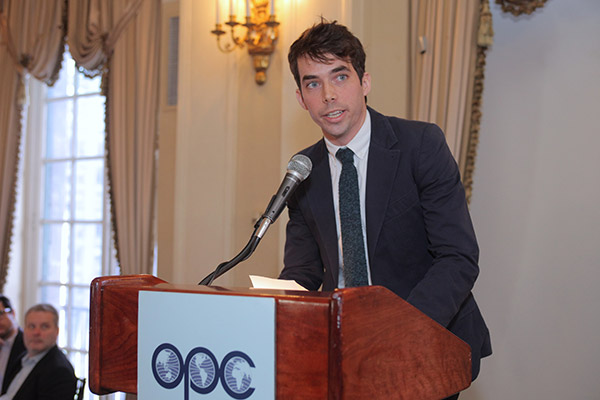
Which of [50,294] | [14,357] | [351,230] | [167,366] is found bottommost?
[14,357]

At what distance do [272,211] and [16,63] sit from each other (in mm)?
4903

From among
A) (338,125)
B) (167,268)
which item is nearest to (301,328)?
(338,125)

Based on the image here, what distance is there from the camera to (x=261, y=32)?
3.56 metres

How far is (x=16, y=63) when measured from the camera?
214 inches

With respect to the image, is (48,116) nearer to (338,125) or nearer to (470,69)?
(470,69)

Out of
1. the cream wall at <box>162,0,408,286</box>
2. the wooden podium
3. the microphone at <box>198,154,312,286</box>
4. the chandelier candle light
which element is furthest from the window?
the wooden podium

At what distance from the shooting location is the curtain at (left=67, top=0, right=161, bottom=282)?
15.2ft

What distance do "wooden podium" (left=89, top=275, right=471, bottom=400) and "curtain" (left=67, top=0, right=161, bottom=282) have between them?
3.53 meters

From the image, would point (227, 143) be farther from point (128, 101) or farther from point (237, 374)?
point (237, 374)

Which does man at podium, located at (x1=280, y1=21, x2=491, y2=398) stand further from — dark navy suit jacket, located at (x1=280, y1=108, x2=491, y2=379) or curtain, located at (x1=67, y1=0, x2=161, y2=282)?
curtain, located at (x1=67, y1=0, x2=161, y2=282)

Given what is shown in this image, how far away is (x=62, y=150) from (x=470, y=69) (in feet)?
13.5

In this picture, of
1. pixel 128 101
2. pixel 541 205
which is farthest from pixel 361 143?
pixel 128 101

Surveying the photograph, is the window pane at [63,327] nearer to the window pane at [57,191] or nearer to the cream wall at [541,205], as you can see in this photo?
the window pane at [57,191]

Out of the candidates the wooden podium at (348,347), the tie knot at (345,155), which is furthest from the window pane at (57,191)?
the wooden podium at (348,347)
